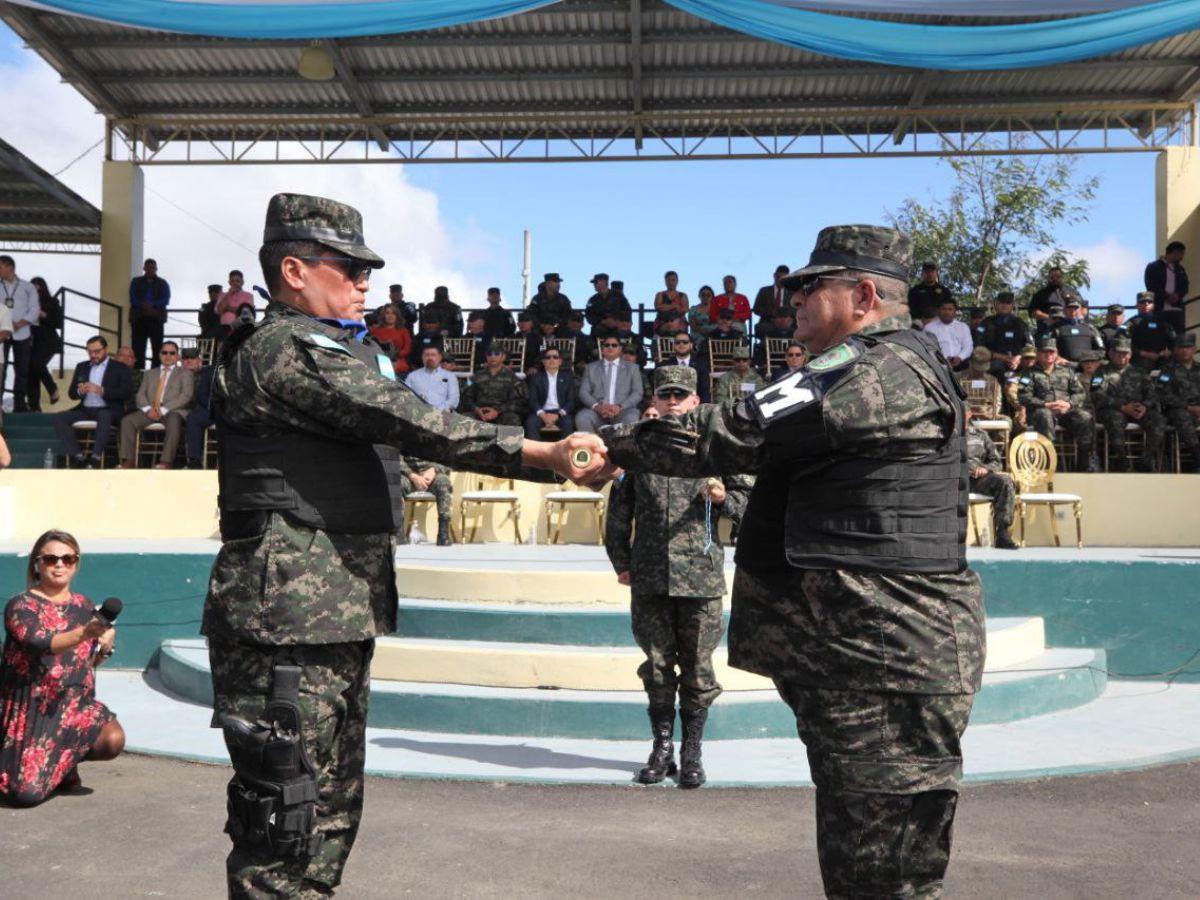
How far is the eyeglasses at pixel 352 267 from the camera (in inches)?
135

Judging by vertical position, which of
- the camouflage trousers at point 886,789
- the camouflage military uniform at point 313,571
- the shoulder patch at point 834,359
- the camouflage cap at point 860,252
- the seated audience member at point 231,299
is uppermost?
the seated audience member at point 231,299

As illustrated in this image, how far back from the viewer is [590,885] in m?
4.62

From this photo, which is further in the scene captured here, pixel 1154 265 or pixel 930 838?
pixel 1154 265

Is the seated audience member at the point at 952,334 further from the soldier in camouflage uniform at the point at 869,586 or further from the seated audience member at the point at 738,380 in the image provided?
the soldier in camouflage uniform at the point at 869,586

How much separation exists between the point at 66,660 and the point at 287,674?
351cm

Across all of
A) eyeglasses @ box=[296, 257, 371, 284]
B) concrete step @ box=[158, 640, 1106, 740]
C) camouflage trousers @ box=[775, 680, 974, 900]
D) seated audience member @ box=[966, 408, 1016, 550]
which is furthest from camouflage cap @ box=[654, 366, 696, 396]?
seated audience member @ box=[966, 408, 1016, 550]

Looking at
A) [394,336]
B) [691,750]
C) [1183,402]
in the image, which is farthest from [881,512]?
[394,336]

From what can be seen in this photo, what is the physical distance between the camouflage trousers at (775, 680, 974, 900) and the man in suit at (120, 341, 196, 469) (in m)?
11.8

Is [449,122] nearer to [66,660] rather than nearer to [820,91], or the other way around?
[820,91]

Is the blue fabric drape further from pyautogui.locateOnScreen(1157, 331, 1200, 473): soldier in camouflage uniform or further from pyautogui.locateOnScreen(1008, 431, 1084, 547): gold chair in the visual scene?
pyautogui.locateOnScreen(1008, 431, 1084, 547): gold chair

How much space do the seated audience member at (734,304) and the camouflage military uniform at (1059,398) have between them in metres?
4.05

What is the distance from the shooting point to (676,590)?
20.2 feet

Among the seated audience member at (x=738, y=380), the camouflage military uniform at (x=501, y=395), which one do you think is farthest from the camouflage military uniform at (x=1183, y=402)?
the camouflage military uniform at (x=501, y=395)

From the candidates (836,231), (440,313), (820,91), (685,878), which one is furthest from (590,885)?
(820,91)
